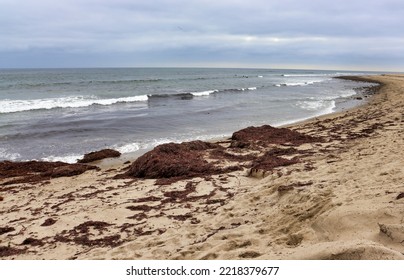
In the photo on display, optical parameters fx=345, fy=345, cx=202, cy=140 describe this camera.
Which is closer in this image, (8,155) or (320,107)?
(8,155)

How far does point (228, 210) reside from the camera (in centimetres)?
631

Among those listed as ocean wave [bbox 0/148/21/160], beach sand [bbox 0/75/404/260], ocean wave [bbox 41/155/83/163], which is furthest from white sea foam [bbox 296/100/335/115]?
ocean wave [bbox 0/148/21/160]

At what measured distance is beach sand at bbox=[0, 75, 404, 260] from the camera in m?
4.30

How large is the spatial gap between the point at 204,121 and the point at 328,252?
55.6 ft

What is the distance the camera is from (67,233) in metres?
6.05

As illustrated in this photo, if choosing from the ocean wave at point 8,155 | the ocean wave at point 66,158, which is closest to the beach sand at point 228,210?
the ocean wave at point 66,158

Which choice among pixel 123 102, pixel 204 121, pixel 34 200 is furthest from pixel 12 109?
pixel 34 200

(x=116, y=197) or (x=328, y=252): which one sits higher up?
(x=328, y=252)

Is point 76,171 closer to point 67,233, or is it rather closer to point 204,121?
point 67,233

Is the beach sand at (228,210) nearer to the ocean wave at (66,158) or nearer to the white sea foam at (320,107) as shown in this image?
the ocean wave at (66,158)

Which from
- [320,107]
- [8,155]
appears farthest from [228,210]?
[320,107]

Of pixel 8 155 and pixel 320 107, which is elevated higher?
pixel 320 107

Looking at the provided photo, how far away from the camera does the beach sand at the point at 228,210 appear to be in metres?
4.30

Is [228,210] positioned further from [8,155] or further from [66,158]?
[8,155]
